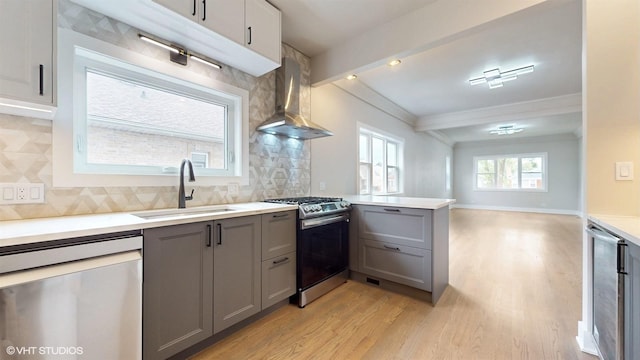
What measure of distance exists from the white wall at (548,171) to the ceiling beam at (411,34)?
351 inches

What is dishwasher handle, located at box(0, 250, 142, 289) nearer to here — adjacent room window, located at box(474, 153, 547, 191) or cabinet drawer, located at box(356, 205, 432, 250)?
cabinet drawer, located at box(356, 205, 432, 250)

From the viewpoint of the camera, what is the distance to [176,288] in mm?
1485

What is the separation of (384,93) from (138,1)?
13.1 feet

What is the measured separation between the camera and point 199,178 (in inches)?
87.0

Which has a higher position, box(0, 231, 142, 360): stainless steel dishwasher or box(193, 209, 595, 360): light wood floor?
box(0, 231, 142, 360): stainless steel dishwasher

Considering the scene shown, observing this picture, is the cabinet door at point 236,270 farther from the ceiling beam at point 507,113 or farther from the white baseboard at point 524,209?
the white baseboard at point 524,209

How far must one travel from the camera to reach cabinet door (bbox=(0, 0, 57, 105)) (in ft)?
3.80

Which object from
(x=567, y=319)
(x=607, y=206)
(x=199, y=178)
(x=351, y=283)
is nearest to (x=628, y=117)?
(x=607, y=206)

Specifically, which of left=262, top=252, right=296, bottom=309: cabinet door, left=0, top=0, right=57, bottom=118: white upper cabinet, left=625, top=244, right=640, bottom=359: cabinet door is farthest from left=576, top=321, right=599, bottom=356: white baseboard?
left=0, top=0, right=57, bottom=118: white upper cabinet

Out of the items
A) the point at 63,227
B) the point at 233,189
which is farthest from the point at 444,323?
the point at 63,227

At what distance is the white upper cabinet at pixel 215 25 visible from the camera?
1.64 m

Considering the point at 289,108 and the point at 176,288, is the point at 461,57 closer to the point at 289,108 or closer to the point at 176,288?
the point at 289,108

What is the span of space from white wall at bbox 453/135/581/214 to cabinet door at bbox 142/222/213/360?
10708 mm

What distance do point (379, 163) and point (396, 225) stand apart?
281 cm
